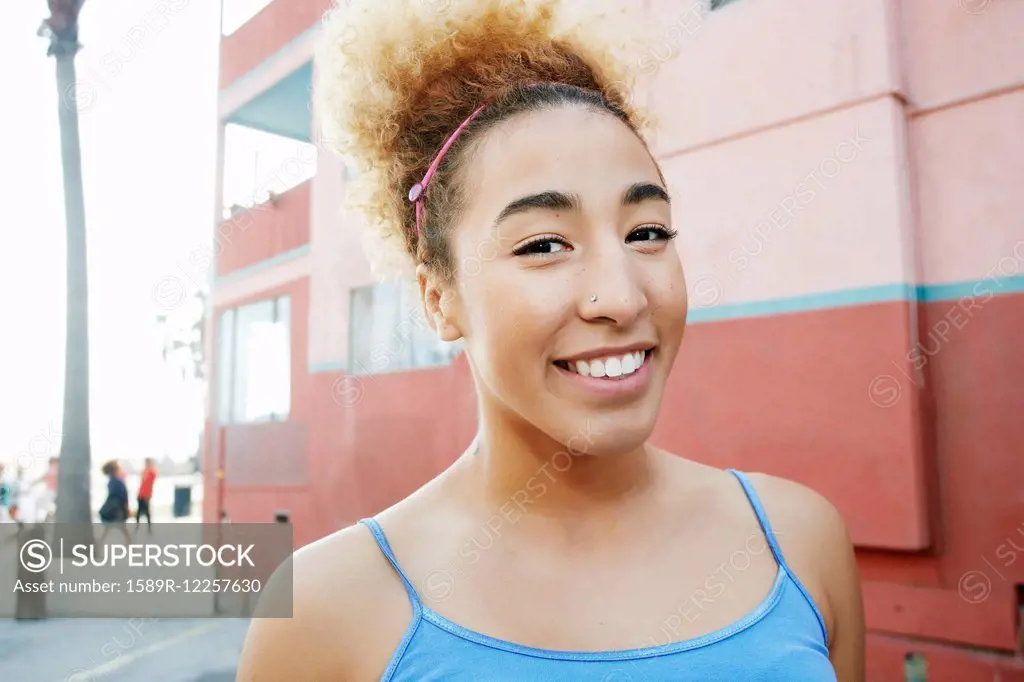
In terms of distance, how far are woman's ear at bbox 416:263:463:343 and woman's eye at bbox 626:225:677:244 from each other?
318mm

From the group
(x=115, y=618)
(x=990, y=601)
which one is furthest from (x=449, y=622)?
(x=115, y=618)

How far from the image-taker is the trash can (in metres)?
10.9

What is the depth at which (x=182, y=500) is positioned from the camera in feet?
36.4

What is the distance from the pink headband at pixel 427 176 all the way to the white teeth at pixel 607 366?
451 millimetres

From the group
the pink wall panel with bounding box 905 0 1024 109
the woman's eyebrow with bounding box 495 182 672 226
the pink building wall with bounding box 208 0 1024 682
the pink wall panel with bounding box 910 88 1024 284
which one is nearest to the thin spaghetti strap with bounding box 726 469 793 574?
the woman's eyebrow with bounding box 495 182 672 226

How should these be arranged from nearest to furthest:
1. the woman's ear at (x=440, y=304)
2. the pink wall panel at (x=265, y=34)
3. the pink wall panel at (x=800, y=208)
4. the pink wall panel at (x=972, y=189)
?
the woman's ear at (x=440, y=304) < the pink wall panel at (x=972, y=189) < the pink wall panel at (x=800, y=208) < the pink wall panel at (x=265, y=34)

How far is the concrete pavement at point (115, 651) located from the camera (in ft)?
9.65

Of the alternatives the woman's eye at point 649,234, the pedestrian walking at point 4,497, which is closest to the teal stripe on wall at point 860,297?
the woman's eye at point 649,234

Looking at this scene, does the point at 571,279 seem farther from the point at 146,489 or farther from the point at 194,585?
the point at 146,489

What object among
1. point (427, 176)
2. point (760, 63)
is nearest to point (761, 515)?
point (427, 176)

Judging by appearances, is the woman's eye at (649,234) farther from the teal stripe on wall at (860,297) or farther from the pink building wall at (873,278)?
A: the teal stripe on wall at (860,297)

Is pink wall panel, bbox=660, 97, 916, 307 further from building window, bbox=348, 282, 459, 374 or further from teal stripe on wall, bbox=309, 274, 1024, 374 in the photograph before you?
building window, bbox=348, 282, 459, 374

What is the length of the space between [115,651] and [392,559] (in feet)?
9.99

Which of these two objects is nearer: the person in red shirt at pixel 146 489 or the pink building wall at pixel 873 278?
the pink building wall at pixel 873 278
